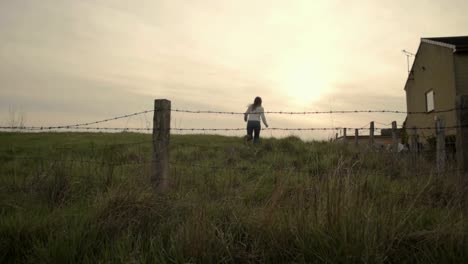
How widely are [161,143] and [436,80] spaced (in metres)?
22.5

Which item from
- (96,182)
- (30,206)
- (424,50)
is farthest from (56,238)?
(424,50)

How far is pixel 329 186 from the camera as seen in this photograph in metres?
3.15

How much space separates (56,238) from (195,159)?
6613mm

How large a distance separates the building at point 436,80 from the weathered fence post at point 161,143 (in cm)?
1358

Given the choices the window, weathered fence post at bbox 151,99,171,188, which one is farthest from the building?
weathered fence post at bbox 151,99,171,188

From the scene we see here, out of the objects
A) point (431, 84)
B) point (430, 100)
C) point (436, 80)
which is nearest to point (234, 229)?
point (436, 80)

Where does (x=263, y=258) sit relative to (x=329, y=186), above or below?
below

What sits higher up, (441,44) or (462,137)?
(441,44)

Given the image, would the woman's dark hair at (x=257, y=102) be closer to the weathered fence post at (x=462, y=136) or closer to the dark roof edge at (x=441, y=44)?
the weathered fence post at (x=462, y=136)

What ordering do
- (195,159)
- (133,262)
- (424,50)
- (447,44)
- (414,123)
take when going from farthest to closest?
→ (414,123), (424,50), (447,44), (195,159), (133,262)

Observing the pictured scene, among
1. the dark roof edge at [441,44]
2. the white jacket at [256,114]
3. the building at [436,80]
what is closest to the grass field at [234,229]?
the white jacket at [256,114]

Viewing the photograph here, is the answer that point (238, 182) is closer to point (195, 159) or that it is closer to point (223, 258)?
Answer: point (223, 258)

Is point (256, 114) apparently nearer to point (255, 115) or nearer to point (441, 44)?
point (255, 115)

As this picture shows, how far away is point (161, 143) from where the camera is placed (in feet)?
14.2
